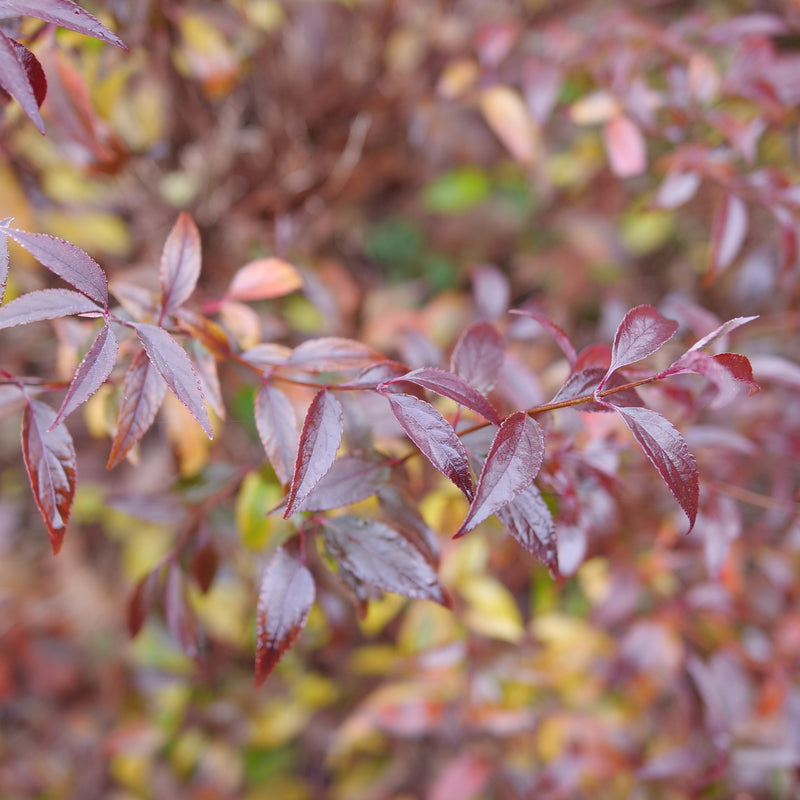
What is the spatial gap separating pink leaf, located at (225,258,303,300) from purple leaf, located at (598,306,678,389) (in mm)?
342

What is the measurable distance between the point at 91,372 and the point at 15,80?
0.23 m

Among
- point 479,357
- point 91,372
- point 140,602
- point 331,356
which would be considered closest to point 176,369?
point 91,372

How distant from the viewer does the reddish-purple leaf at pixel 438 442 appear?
0.48 m

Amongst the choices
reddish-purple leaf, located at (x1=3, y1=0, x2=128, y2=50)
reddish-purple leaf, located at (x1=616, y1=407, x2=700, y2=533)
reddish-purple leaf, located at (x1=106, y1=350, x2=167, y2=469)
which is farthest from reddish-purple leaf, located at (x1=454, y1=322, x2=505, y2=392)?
reddish-purple leaf, located at (x1=3, y1=0, x2=128, y2=50)

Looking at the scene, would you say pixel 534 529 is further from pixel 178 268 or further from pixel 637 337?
pixel 178 268

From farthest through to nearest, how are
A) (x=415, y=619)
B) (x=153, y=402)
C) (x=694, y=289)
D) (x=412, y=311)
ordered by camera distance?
(x=694, y=289)
(x=412, y=311)
(x=415, y=619)
(x=153, y=402)

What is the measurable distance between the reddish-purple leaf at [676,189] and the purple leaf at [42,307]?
0.73 metres

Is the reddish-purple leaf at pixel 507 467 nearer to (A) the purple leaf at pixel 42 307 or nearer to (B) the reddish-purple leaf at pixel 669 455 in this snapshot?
(B) the reddish-purple leaf at pixel 669 455

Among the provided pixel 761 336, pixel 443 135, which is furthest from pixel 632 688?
pixel 443 135

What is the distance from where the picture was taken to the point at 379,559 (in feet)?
1.94

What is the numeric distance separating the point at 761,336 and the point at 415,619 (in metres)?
0.98

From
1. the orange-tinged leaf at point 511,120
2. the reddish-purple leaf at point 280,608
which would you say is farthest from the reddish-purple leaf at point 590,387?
the orange-tinged leaf at point 511,120

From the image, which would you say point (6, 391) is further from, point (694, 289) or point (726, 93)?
point (694, 289)

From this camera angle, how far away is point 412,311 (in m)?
1.37
